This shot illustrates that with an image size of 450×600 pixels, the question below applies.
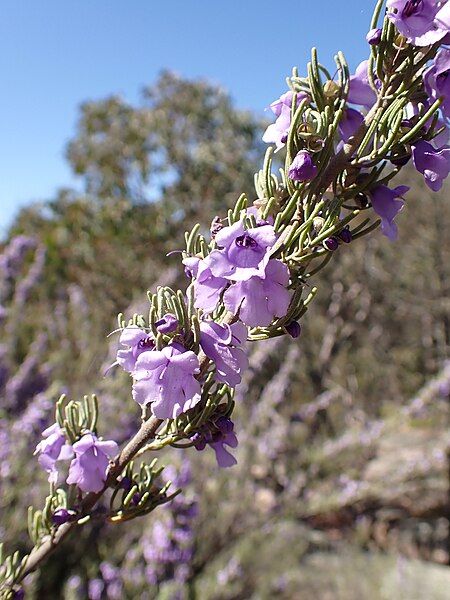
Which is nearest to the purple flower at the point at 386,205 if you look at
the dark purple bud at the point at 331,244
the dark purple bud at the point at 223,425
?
the dark purple bud at the point at 331,244

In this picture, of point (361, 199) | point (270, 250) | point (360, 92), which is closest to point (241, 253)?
point (270, 250)

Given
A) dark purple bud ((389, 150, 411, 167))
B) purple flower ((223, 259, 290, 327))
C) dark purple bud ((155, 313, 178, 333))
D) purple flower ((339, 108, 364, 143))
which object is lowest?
purple flower ((223, 259, 290, 327))

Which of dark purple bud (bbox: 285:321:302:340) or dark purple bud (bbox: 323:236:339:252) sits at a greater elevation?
dark purple bud (bbox: 323:236:339:252)

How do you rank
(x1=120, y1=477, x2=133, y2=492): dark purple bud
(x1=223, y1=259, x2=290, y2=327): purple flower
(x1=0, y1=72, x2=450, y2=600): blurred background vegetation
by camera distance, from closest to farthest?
1. (x1=223, y1=259, x2=290, y2=327): purple flower
2. (x1=120, y1=477, x2=133, y2=492): dark purple bud
3. (x1=0, y1=72, x2=450, y2=600): blurred background vegetation

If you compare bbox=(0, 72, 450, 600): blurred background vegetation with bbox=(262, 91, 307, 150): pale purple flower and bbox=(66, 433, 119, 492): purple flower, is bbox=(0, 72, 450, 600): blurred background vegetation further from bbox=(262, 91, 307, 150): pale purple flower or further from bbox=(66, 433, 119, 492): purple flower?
bbox=(262, 91, 307, 150): pale purple flower

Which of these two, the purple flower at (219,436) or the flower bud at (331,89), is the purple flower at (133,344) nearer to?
the purple flower at (219,436)

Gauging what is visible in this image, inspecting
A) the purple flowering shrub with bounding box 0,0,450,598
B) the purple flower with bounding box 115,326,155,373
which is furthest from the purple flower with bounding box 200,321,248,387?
the purple flower with bounding box 115,326,155,373

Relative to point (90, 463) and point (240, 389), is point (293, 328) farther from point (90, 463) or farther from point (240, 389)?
point (240, 389)

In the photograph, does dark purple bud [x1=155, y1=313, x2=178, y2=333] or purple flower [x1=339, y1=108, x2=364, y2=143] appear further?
purple flower [x1=339, y1=108, x2=364, y2=143]
